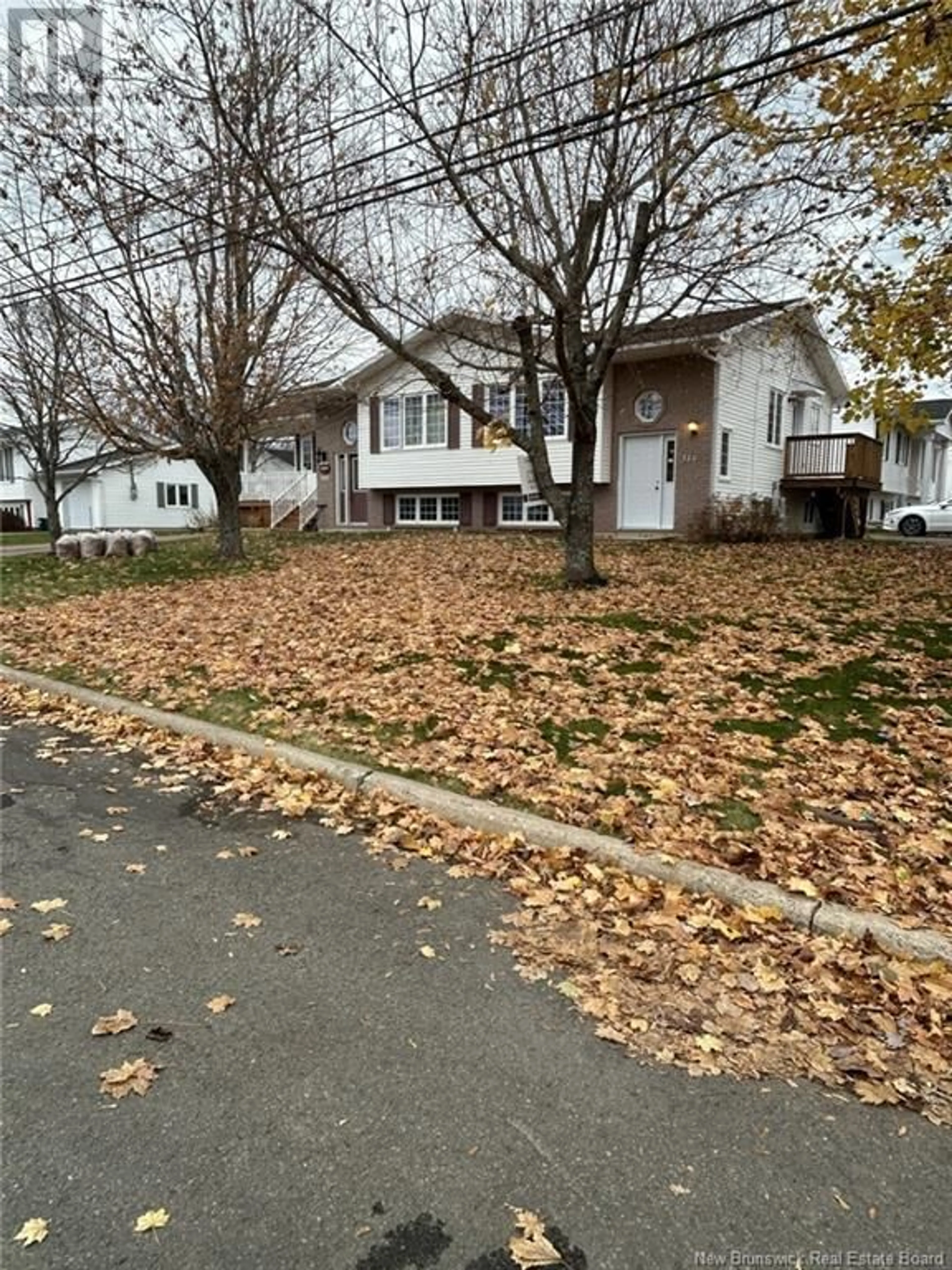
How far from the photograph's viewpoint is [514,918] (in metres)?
3.39

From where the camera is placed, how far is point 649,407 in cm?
1983

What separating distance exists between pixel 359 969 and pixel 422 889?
66cm

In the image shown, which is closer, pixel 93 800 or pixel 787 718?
pixel 93 800

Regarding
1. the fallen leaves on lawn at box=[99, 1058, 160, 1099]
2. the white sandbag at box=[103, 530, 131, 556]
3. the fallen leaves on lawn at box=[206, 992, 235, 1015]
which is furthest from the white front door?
the fallen leaves on lawn at box=[99, 1058, 160, 1099]

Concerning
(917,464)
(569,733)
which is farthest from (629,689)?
(917,464)

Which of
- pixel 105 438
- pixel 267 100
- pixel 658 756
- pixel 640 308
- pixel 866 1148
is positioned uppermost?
pixel 267 100

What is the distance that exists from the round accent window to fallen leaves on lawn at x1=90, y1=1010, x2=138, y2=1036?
19.0 m

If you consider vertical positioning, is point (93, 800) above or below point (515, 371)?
below

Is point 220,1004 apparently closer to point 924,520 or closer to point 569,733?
point 569,733

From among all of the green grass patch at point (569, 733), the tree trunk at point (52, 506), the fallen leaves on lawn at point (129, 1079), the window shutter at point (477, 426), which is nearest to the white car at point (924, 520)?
the window shutter at point (477, 426)

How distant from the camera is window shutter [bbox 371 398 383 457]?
24547 millimetres

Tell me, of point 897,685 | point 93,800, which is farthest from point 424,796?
point 897,685

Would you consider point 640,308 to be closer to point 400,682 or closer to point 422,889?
point 400,682

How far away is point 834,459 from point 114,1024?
22.6 meters
